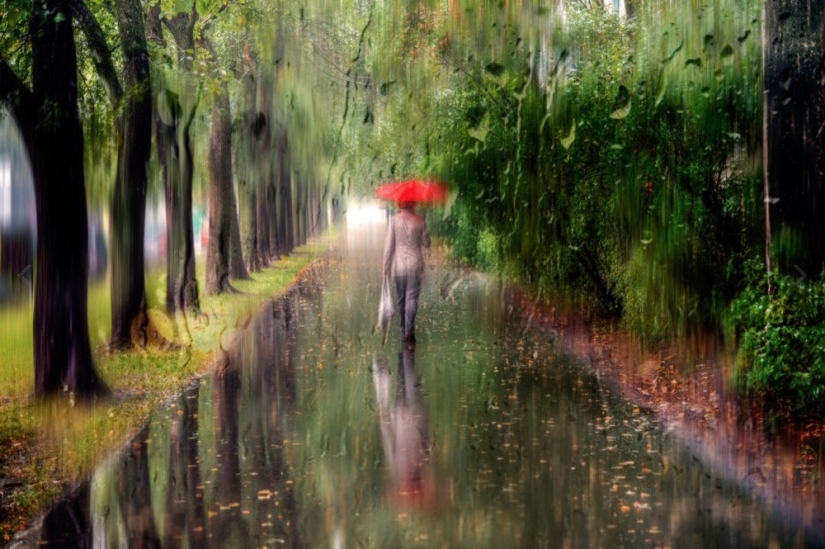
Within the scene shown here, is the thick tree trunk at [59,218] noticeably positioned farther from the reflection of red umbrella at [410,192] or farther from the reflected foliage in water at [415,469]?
the reflection of red umbrella at [410,192]

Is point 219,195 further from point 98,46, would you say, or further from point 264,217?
point 98,46

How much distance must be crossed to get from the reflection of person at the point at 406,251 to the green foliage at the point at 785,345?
5798 millimetres

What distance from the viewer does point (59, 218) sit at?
10414 millimetres

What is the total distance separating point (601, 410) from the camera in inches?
390

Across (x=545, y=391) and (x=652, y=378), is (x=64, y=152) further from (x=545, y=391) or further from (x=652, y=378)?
(x=652, y=378)

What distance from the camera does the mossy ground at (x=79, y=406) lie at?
7.43 meters

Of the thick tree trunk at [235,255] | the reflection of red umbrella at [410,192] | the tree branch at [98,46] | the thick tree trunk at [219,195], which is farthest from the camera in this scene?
the thick tree trunk at [235,255]

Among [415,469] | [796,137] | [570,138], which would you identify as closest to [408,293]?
[570,138]

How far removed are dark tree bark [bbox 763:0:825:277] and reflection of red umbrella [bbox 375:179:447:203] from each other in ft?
20.0

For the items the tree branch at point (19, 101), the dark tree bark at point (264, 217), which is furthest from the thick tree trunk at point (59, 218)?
the dark tree bark at point (264, 217)

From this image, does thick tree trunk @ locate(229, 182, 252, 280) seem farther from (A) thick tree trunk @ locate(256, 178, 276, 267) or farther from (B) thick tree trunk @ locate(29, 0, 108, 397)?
(B) thick tree trunk @ locate(29, 0, 108, 397)

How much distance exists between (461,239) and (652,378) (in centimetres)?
1823

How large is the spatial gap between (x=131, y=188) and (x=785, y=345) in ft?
29.5

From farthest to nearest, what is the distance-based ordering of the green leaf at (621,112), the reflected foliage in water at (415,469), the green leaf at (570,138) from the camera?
the green leaf at (570,138), the green leaf at (621,112), the reflected foliage in water at (415,469)
